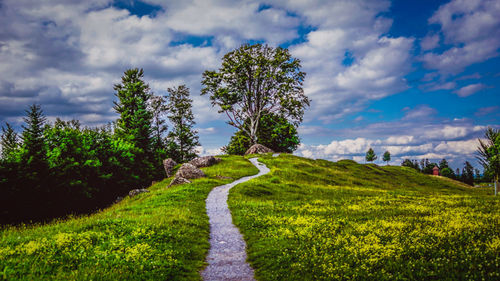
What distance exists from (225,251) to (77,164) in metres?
33.7

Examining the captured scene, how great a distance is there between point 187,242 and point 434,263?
10056 mm

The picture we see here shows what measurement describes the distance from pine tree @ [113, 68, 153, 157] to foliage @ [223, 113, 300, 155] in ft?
88.2

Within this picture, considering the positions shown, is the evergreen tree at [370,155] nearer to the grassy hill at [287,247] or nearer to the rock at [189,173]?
the rock at [189,173]

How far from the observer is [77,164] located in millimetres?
37312

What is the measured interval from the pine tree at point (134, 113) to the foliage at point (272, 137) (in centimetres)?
2688

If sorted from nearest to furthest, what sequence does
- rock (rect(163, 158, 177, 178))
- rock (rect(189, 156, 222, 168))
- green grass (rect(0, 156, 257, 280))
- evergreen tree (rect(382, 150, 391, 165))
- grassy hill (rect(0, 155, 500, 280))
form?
grassy hill (rect(0, 155, 500, 280)), green grass (rect(0, 156, 257, 280)), rock (rect(163, 158, 177, 178)), rock (rect(189, 156, 222, 168)), evergreen tree (rect(382, 150, 391, 165))

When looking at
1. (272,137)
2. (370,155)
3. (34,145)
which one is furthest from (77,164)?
(370,155)

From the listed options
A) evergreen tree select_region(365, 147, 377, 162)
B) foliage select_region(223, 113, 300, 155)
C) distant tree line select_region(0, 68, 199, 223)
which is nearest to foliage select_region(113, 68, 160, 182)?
distant tree line select_region(0, 68, 199, 223)

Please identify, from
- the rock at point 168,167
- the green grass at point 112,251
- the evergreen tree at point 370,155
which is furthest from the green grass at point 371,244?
the evergreen tree at point 370,155

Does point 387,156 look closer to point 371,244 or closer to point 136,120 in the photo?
point 136,120

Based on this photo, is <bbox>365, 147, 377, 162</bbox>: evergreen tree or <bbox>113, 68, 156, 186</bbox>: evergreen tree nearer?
<bbox>113, 68, 156, 186</bbox>: evergreen tree

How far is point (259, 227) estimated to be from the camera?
15.6 metres

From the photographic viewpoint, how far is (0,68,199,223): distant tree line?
30369mm

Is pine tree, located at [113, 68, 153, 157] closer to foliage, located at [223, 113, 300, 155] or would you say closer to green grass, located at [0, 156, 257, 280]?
foliage, located at [223, 113, 300, 155]
